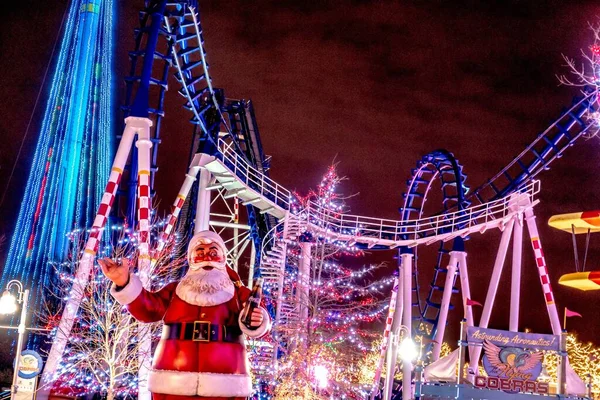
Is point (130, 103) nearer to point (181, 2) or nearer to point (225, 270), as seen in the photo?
point (181, 2)

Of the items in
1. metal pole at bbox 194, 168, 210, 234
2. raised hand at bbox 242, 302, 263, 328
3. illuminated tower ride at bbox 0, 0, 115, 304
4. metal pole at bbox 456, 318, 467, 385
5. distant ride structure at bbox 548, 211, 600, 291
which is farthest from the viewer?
illuminated tower ride at bbox 0, 0, 115, 304

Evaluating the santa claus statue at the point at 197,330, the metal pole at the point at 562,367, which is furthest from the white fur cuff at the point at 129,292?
the metal pole at the point at 562,367

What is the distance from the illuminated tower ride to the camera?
2486cm

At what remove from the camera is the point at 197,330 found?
19.6 feet

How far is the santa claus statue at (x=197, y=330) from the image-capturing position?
5750 mm

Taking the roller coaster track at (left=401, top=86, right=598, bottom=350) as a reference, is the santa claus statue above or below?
below

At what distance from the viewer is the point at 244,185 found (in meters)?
16.8

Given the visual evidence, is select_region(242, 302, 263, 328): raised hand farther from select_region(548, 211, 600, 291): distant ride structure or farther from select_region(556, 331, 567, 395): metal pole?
select_region(556, 331, 567, 395): metal pole

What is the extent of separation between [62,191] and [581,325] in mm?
34094

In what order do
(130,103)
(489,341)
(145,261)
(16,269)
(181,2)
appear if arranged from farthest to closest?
1. (16,269)
2. (181,2)
3. (130,103)
4. (145,261)
5. (489,341)

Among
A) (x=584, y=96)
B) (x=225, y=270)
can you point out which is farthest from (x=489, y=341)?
(x=584, y=96)

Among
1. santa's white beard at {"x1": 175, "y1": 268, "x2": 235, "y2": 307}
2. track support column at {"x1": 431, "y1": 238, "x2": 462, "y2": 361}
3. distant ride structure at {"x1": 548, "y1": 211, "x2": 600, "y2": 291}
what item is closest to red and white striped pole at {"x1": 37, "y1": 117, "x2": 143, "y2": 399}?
santa's white beard at {"x1": 175, "y1": 268, "x2": 235, "y2": 307}

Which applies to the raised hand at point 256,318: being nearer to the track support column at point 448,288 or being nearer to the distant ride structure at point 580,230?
the distant ride structure at point 580,230

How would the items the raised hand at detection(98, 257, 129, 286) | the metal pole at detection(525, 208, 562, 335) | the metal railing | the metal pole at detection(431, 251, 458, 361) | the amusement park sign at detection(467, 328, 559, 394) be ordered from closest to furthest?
1. the raised hand at detection(98, 257, 129, 286)
2. the amusement park sign at detection(467, 328, 559, 394)
3. the metal railing
4. the metal pole at detection(525, 208, 562, 335)
5. the metal pole at detection(431, 251, 458, 361)
